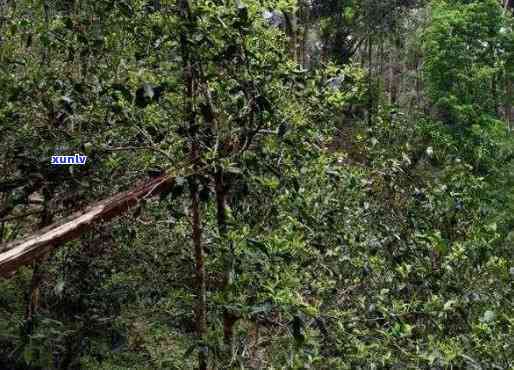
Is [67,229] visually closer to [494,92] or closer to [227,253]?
[227,253]

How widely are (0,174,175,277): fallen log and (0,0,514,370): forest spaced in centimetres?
1

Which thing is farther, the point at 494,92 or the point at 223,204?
the point at 494,92

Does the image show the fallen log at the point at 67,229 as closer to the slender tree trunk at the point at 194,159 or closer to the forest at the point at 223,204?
the forest at the point at 223,204

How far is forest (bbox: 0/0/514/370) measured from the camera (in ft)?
9.95

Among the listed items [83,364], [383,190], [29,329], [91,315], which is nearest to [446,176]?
[383,190]

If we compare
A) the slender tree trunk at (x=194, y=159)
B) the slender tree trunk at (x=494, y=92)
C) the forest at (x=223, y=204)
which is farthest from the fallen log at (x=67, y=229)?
the slender tree trunk at (x=494, y=92)

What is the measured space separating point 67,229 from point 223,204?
942 mm

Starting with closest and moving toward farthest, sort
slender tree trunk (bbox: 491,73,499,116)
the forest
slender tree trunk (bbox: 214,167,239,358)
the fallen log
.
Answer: the fallen log, slender tree trunk (bbox: 214,167,239,358), the forest, slender tree trunk (bbox: 491,73,499,116)

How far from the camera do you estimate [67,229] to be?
9.19 feet

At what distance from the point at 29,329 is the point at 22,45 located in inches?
112

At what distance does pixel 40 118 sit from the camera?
166 inches

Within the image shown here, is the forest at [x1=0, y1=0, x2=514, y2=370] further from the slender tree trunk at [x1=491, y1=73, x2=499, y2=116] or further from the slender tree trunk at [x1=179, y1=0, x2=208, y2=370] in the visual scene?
the slender tree trunk at [x1=491, y1=73, x2=499, y2=116]

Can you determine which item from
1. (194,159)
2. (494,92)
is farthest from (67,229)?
(494,92)

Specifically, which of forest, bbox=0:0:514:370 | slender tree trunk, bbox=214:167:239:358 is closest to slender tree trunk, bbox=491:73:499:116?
forest, bbox=0:0:514:370
